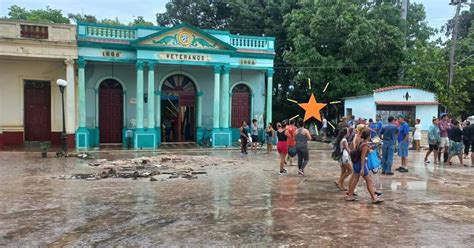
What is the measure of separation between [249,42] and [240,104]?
332 cm

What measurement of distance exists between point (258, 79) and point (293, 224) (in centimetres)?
1664

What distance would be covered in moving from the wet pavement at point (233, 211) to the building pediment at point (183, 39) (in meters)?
8.85

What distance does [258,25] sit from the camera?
2858cm

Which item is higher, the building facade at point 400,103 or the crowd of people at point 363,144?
the building facade at point 400,103

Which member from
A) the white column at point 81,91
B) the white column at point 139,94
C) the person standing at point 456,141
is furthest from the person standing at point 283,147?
the white column at point 81,91

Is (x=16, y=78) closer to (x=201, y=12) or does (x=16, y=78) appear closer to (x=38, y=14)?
(x=201, y=12)

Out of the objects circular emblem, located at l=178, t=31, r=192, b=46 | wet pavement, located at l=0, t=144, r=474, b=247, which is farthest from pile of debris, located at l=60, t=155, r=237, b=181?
circular emblem, located at l=178, t=31, r=192, b=46

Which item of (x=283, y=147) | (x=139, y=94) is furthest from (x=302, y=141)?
(x=139, y=94)

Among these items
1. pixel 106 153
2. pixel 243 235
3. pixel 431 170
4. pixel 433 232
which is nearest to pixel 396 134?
pixel 431 170

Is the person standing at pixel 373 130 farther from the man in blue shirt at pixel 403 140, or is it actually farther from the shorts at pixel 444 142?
the shorts at pixel 444 142

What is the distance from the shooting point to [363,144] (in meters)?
7.43

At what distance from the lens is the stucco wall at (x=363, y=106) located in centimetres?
2073

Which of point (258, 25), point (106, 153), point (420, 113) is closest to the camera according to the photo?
point (106, 153)

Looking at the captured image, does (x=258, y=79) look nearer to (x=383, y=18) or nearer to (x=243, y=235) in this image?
(x=383, y=18)
